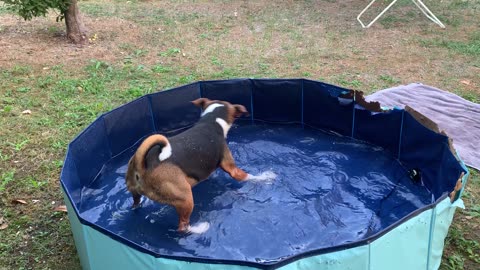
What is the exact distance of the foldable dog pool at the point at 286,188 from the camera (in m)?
3.06

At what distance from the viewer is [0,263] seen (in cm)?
384

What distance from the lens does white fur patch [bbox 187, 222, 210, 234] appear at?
4172mm

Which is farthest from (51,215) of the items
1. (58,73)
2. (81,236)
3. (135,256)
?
(58,73)

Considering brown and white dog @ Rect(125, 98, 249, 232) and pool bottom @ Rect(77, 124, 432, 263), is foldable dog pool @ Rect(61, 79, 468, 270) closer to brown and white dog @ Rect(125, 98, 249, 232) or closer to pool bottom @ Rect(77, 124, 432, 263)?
pool bottom @ Rect(77, 124, 432, 263)

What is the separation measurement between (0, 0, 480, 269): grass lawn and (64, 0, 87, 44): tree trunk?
21 centimetres

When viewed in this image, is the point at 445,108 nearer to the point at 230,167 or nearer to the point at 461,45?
the point at 461,45

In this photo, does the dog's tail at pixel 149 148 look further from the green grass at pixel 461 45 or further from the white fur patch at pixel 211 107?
the green grass at pixel 461 45

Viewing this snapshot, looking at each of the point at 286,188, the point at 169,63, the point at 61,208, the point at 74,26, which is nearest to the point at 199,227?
the point at 286,188

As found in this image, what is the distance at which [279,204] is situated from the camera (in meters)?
4.59

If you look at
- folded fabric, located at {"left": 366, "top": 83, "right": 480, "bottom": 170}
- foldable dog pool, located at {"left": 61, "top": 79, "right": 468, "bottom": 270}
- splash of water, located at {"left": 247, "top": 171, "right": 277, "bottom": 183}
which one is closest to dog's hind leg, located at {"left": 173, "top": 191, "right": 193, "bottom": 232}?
foldable dog pool, located at {"left": 61, "top": 79, "right": 468, "bottom": 270}

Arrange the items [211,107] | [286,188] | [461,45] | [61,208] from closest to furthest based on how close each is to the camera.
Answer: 1. [61,208]
2. [211,107]
3. [286,188]
4. [461,45]

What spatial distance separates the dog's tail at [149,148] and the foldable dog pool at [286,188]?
57cm

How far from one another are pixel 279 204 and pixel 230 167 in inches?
23.1

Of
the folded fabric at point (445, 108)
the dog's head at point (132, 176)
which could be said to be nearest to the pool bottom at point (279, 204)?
the dog's head at point (132, 176)
